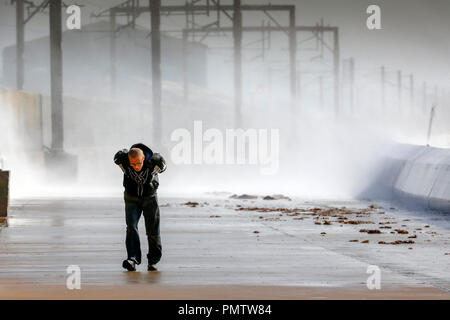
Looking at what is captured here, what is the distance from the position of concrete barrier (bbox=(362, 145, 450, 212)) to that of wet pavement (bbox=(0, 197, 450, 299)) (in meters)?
1.02

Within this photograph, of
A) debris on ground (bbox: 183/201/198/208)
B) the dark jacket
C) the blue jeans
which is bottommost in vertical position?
debris on ground (bbox: 183/201/198/208)

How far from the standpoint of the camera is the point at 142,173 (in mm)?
14445

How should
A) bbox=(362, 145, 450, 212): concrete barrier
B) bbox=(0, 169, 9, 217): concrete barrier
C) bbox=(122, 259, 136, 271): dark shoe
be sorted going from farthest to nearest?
1. bbox=(362, 145, 450, 212): concrete barrier
2. bbox=(0, 169, 9, 217): concrete barrier
3. bbox=(122, 259, 136, 271): dark shoe

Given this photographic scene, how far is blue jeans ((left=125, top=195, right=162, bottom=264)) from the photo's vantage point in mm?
14781

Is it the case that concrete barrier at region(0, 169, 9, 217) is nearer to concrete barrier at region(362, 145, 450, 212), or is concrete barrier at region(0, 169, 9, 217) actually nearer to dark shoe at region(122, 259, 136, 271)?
concrete barrier at region(362, 145, 450, 212)

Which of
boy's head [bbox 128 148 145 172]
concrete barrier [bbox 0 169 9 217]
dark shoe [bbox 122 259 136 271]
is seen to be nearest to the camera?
boy's head [bbox 128 148 145 172]

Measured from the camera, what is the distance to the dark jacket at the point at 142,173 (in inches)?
564

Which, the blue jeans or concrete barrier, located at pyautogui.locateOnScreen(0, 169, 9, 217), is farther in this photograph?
concrete barrier, located at pyautogui.locateOnScreen(0, 169, 9, 217)

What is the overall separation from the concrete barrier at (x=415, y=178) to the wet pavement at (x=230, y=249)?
1020mm

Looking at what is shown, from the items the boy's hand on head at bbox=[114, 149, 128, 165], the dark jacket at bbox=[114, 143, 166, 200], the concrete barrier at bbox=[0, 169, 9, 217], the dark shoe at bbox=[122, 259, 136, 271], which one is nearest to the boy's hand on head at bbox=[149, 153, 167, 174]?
the dark jacket at bbox=[114, 143, 166, 200]

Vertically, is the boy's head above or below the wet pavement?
above

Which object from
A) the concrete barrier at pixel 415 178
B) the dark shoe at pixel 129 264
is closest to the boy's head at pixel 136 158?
the dark shoe at pixel 129 264

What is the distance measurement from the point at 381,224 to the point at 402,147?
14.3 meters

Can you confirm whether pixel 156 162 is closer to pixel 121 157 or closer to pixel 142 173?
pixel 142 173
